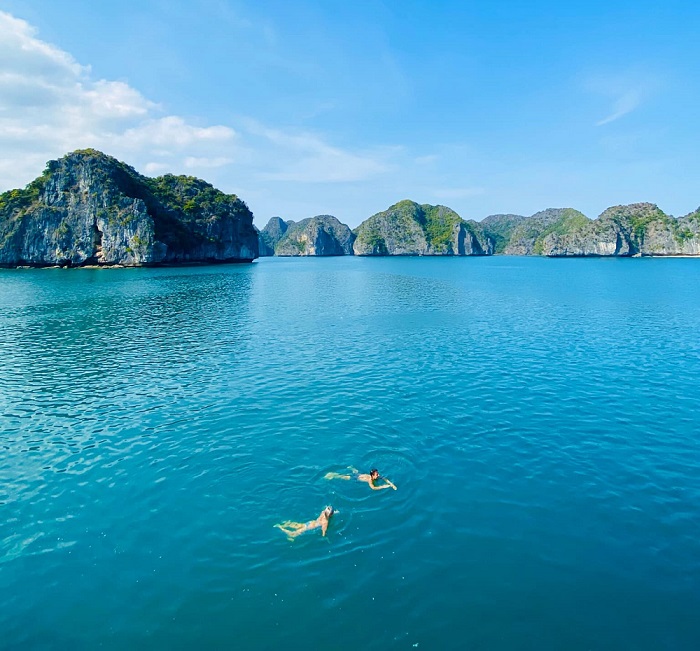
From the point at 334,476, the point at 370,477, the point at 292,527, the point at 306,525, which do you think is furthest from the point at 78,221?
the point at 306,525

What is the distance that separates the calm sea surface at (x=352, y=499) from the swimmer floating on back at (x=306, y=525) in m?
0.49

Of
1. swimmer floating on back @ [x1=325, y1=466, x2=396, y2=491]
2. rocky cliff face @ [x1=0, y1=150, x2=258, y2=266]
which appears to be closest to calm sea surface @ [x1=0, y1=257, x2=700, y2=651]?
swimmer floating on back @ [x1=325, y1=466, x2=396, y2=491]

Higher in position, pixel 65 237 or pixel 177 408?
pixel 65 237

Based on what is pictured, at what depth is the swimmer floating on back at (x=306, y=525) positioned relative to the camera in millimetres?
15814

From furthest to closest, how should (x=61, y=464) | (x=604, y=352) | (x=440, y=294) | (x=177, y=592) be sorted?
1. (x=440, y=294)
2. (x=604, y=352)
3. (x=61, y=464)
4. (x=177, y=592)

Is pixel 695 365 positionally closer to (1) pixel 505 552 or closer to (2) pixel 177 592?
(1) pixel 505 552

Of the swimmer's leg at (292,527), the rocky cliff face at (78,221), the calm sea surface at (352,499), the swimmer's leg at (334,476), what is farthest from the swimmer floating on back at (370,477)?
the rocky cliff face at (78,221)

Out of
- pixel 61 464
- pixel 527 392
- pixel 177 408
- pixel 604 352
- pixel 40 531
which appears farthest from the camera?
pixel 604 352

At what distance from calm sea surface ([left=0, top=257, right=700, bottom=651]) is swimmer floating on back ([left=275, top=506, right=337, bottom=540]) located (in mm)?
488

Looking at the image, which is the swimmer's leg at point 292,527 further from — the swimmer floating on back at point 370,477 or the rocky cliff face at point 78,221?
the rocky cliff face at point 78,221

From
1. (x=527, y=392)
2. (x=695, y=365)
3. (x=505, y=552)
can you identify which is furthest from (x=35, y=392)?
(x=695, y=365)

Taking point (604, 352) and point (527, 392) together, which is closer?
point (527, 392)

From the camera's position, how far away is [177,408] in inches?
1085

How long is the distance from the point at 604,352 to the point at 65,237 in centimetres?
17805
